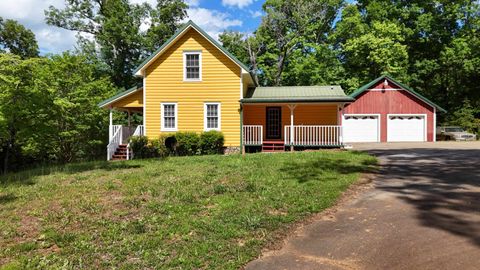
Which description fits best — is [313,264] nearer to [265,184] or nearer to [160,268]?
[160,268]

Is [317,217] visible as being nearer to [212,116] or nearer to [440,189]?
[440,189]

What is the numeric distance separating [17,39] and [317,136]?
1499 inches

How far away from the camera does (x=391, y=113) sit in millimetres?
25781

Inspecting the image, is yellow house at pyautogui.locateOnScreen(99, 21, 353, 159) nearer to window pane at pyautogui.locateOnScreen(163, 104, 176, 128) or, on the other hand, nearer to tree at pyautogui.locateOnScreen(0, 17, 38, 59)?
window pane at pyautogui.locateOnScreen(163, 104, 176, 128)

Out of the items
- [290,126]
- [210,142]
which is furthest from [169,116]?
[290,126]

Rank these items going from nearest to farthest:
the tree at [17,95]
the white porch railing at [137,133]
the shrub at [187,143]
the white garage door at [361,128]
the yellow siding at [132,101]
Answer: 1. the tree at [17,95]
2. the shrub at [187,143]
3. the white porch railing at [137,133]
4. the yellow siding at [132,101]
5. the white garage door at [361,128]

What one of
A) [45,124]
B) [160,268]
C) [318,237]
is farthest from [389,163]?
[45,124]

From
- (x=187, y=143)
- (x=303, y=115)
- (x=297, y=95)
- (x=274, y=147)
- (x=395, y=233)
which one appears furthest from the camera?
(x=303, y=115)

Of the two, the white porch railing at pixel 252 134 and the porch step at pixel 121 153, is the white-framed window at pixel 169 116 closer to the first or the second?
the porch step at pixel 121 153

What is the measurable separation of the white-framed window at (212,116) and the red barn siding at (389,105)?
13028 millimetres

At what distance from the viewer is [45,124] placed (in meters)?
17.5

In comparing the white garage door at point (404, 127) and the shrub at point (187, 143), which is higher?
the white garage door at point (404, 127)

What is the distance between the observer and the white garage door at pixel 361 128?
26078 mm

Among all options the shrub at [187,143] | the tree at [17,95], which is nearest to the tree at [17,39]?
the tree at [17,95]
